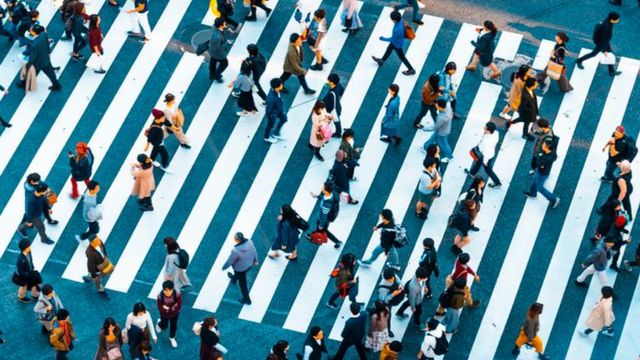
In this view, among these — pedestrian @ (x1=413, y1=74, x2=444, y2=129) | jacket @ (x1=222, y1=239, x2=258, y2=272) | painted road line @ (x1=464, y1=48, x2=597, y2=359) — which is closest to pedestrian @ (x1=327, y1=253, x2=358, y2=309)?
jacket @ (x1=222, y1=239, x2=258, y2=272)

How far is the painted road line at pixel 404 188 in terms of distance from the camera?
2844 cm

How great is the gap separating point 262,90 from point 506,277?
678 centimetres

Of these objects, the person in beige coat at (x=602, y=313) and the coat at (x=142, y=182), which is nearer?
the person in beige coat at (x=602, y=313)

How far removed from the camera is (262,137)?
31.1 meters

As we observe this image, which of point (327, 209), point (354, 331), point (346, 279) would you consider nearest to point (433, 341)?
point (354, 331)

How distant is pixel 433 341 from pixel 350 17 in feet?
30.6

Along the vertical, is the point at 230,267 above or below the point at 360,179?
below

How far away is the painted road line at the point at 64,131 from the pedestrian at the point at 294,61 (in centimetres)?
362

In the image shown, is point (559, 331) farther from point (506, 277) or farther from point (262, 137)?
point (262, 137)

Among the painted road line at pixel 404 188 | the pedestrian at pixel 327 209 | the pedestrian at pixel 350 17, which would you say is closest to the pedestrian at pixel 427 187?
the painted road line at pixel 404 188

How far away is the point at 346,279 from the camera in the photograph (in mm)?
27219

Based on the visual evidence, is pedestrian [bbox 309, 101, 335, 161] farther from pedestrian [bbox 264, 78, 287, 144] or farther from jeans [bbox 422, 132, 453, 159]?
jeans [bbox 422, 132, 453, 159]

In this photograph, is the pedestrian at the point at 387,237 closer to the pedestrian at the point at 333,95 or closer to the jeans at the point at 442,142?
the jeans at the point at 442,142

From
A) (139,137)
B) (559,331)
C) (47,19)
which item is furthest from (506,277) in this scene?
(47,19)
